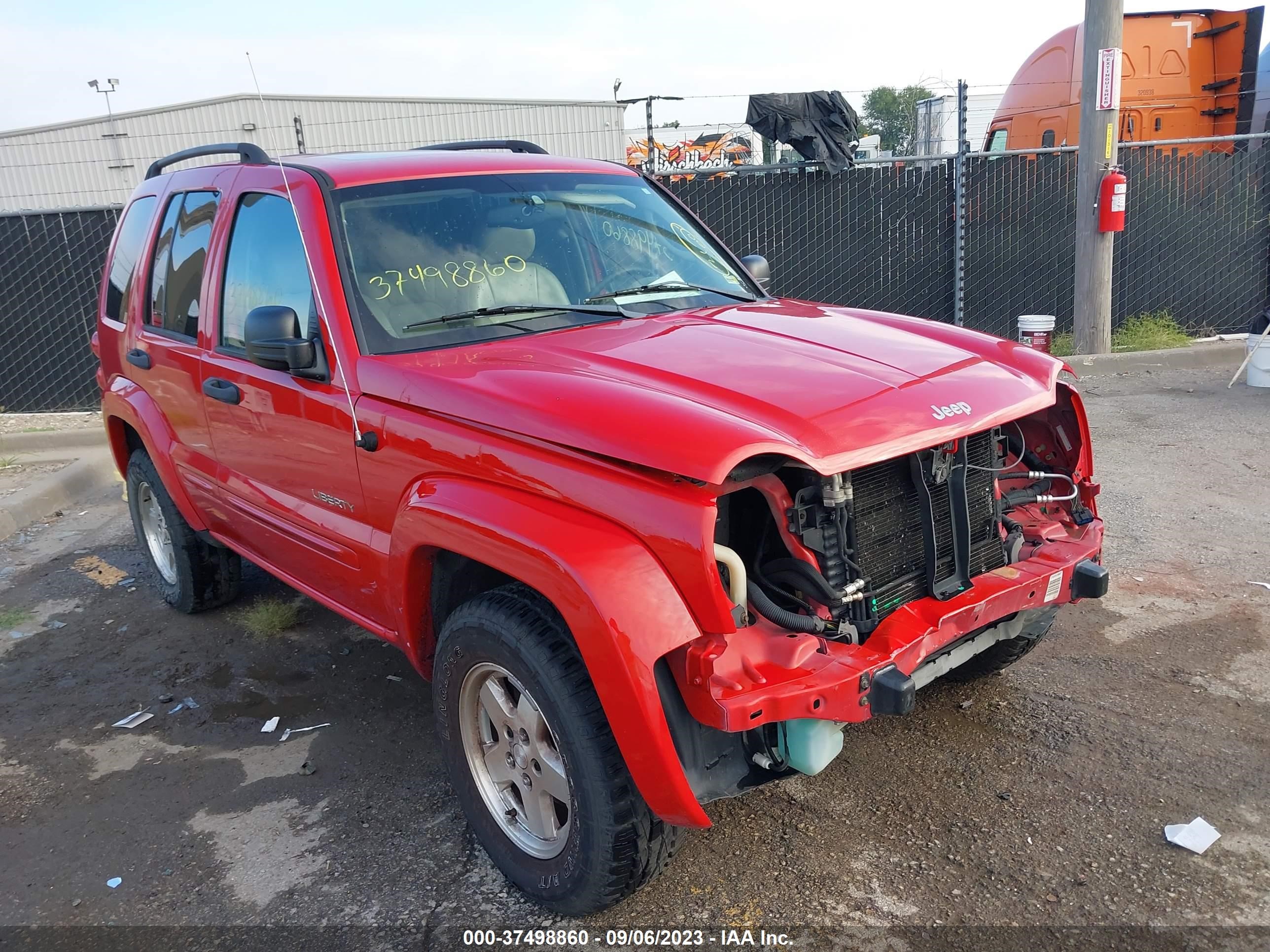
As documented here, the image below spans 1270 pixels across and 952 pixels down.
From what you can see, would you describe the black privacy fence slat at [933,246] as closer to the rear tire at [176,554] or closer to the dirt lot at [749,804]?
the rear tire at [176,554]

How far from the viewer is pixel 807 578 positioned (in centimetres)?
260

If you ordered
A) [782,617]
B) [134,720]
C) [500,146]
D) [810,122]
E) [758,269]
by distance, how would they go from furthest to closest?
[810,122], [500,146], [758,269], [134,720], [782,617]

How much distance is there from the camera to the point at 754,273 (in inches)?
174

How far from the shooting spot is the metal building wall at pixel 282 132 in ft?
69.3

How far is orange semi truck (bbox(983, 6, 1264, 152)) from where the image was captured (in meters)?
12.0

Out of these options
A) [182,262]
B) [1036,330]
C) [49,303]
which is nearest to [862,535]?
[182,262]

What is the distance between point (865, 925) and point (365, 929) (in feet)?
4.52

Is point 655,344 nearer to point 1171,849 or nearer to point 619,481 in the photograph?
point 619,481

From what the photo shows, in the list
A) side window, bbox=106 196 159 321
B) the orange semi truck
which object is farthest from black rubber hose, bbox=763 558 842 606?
the orange semi truck

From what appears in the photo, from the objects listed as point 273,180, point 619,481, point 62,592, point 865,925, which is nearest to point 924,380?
point 619,481

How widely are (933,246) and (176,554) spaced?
316 inches

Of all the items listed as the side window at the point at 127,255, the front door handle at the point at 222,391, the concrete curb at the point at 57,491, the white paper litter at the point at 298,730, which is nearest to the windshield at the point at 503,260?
the front door handle at the point at 222,391

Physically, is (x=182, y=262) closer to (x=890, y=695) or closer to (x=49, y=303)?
(x=890, y=695)

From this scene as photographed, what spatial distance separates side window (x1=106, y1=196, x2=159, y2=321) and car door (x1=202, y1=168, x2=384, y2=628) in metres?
1.19
